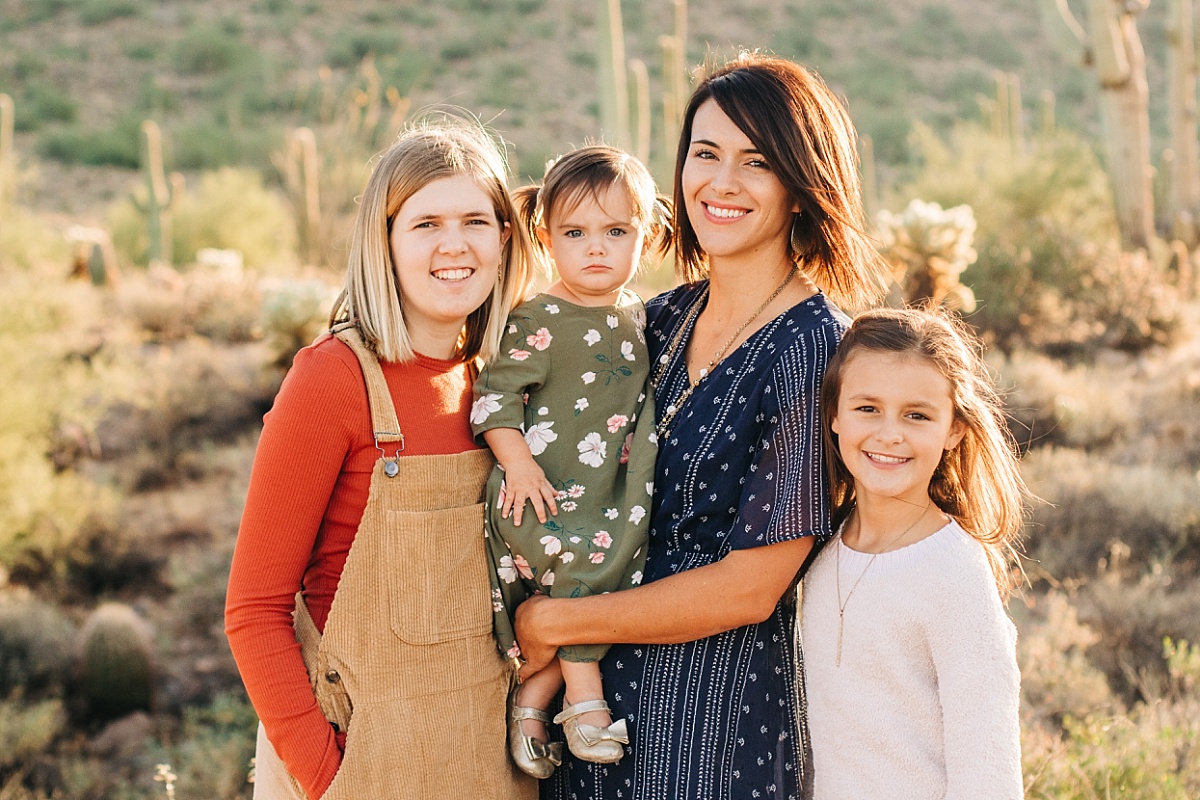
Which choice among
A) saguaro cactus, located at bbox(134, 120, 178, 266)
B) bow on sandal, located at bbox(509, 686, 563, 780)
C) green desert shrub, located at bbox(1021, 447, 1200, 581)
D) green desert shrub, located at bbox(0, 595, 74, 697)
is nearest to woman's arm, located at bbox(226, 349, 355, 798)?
bow on sandal, located at bbox(509, 686, 563, 780)

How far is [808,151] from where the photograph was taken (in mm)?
2354

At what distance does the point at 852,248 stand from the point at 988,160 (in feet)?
41.8

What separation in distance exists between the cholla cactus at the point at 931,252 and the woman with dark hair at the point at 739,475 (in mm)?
5611

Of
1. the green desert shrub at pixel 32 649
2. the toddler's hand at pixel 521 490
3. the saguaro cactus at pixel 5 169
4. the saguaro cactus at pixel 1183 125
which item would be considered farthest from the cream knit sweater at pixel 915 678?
the saguaro cactus at pixel 1183 125

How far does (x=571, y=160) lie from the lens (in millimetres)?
2754

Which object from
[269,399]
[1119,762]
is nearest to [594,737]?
[1119,762]

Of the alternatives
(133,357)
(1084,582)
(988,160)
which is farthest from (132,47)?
(1084,582)

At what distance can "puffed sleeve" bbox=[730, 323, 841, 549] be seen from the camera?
84.7 inches

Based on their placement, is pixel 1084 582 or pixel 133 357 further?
pixel 133 357

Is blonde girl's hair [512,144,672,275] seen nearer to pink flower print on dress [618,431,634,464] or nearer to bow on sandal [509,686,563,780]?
pink flower print on dress [618,431,634,464]

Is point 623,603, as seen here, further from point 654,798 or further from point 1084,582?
point 1084,582

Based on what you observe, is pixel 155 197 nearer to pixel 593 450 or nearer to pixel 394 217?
pixel 394 217

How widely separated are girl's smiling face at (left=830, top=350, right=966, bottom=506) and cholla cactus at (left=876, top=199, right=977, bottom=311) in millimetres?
5879

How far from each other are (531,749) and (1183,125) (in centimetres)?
1245
